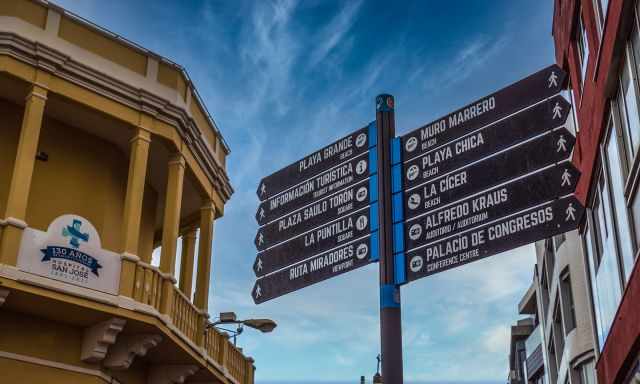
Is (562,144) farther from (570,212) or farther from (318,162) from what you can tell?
(318,162)

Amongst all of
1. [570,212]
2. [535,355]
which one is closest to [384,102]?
[570,212]

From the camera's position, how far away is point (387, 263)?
818cm

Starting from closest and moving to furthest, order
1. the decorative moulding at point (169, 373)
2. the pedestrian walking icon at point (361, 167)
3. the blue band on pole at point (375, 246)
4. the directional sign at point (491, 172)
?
the directional sign at point (491, 172) → the blue band on pole at point (375, 246) → the pedestrian walking icon at point (361, 167) → the decorative moulding at point (169, 373)

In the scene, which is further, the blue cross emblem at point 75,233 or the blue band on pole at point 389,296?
the blue cross emblem at point 75,233

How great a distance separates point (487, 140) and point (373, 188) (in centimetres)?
129

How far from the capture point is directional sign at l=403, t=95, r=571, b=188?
812 centimetres

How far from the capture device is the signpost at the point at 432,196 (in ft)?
25.7

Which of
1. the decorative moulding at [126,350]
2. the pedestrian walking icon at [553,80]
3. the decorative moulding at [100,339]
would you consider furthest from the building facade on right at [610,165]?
the decorative moulding at [100,339]

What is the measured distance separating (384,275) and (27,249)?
7457mm

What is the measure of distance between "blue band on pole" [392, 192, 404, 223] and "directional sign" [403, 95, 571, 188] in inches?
6.2

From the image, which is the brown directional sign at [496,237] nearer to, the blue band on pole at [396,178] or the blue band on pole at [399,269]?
the blue band on pole at [399,269]

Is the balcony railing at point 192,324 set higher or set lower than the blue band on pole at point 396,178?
higher

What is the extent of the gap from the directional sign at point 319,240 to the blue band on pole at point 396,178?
0.27 metres

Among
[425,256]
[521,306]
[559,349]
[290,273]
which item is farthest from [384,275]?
[521,306]
